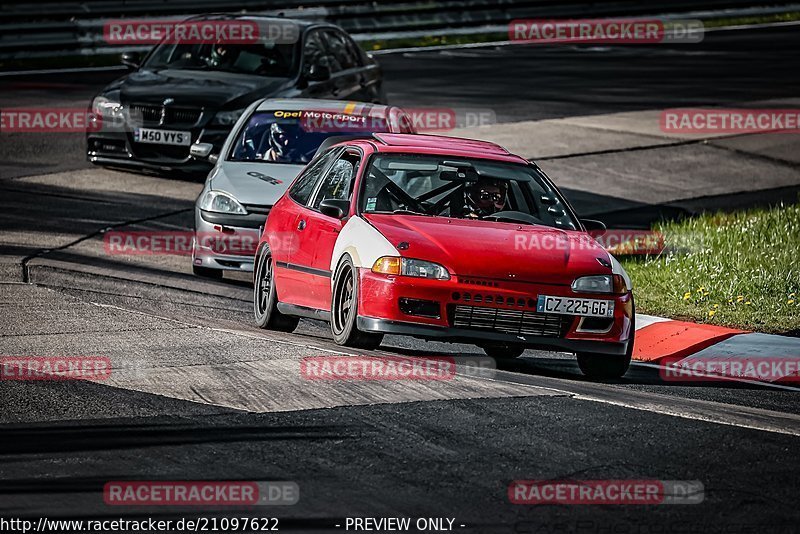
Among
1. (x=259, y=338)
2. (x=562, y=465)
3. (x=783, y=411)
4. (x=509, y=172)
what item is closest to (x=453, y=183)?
(x=509, y=172)

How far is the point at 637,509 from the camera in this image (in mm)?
6117

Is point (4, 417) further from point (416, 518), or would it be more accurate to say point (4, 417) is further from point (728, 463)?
point (728, 463)

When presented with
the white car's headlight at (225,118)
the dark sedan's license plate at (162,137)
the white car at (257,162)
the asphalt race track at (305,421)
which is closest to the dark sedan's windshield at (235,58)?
the white car's headlight at (225,118)

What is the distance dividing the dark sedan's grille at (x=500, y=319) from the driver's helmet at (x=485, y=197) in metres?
1.39

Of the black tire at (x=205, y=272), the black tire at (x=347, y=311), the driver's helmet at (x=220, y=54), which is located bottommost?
the black tire at (x=205, y=272)

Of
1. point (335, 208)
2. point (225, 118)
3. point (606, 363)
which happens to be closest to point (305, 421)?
point (606, 363)

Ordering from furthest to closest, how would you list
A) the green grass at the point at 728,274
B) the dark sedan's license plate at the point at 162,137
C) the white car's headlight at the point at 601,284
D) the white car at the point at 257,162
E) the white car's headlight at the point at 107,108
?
the white car's headlight at the point at 107,108 < the dark sedan's license plate at the point at 162,137 < the white car at the point at 257,162 < the green grass at the point at 728,274 < the white car's headlight at the point at 601,284

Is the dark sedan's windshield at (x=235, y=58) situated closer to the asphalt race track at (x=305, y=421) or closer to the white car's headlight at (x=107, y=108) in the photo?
the white car's headlight at (x=107, y=108)

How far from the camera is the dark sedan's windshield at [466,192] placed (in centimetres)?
1023

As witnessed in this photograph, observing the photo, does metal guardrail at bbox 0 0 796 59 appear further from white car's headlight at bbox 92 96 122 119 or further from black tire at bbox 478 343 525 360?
black tire at bbox 478 343 525 360

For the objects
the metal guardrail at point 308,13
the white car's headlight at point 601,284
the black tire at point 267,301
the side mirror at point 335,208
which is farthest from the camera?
the metal guardrail at point 308,13

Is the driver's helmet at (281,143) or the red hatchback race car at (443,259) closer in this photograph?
the red hatchback race car at (443,259)

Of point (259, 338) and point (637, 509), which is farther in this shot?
point (259, 338)

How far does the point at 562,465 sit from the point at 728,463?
77 cm
